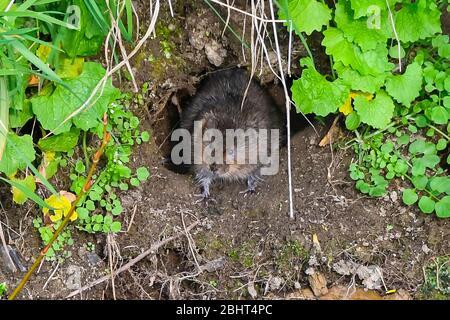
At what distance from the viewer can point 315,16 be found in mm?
3377

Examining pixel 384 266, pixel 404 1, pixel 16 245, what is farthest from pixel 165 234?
pixel 404 1

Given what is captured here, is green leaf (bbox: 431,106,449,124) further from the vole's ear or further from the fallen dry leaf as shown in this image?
the vole's ear

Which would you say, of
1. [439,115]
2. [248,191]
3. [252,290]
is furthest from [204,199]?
[439,115]

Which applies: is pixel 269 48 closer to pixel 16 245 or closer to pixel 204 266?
pixel 204 266

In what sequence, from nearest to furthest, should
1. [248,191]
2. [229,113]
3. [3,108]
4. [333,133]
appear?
[3,108] → [333,133] → [248,191] → [229,113]

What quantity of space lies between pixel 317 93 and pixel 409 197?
0.74 meters

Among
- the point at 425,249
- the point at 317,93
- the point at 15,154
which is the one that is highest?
the point at 317,93

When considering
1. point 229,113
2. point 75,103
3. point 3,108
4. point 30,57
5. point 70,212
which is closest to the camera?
point 30,57

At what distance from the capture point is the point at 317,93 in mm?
3480

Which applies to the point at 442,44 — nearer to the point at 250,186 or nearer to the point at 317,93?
the point at 317,93

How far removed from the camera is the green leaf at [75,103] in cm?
322

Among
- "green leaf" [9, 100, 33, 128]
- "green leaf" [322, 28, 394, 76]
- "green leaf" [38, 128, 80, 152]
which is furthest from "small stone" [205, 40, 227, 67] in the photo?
"green leaf" [9, 100, 33, 128]

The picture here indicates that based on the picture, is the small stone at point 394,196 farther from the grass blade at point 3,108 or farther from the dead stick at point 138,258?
the grass blade at point 3,108

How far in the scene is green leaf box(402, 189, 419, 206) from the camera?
341cm
